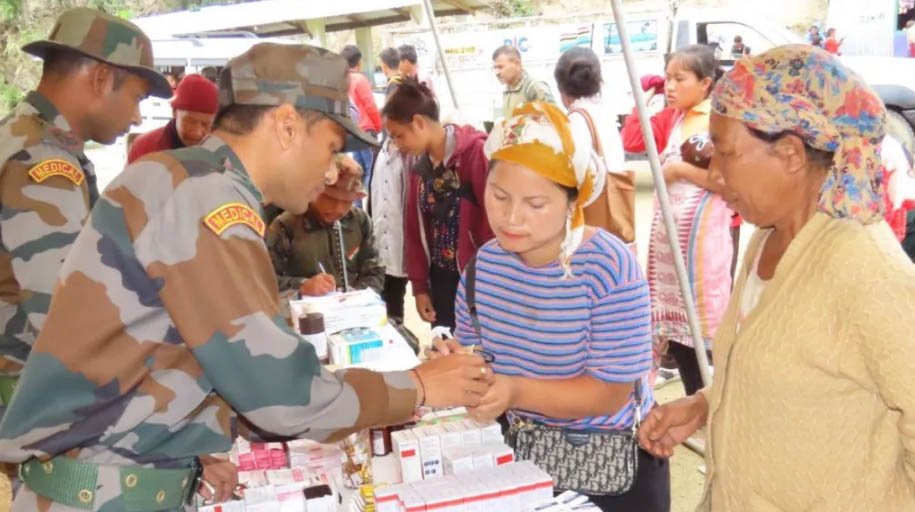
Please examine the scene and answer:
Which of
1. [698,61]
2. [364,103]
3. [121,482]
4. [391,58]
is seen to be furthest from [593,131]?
[391,58]

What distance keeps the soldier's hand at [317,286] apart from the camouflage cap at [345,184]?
437mm

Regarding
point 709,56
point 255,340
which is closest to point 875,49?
point 709,56

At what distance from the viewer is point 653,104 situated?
Result: 9219mm

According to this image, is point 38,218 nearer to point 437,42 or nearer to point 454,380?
point 454,380

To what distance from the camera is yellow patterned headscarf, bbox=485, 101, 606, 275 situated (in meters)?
2.00

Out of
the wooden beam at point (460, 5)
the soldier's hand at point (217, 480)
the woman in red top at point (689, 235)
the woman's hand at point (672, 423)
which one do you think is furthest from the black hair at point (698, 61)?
the wooden beam at point (460, 5)

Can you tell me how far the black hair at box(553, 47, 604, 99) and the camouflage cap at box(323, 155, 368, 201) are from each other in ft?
5.12

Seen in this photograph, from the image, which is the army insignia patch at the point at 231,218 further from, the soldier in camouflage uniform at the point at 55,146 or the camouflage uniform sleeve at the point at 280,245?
the camouflage uniform sleeve at the point at 280,245

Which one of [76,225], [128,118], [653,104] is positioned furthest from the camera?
[653,104]

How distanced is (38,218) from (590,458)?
6.19ft

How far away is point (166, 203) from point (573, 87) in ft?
12.3

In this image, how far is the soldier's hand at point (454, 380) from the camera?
176 cm

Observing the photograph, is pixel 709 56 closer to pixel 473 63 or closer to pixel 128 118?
pixel 128 118

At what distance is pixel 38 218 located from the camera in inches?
100
